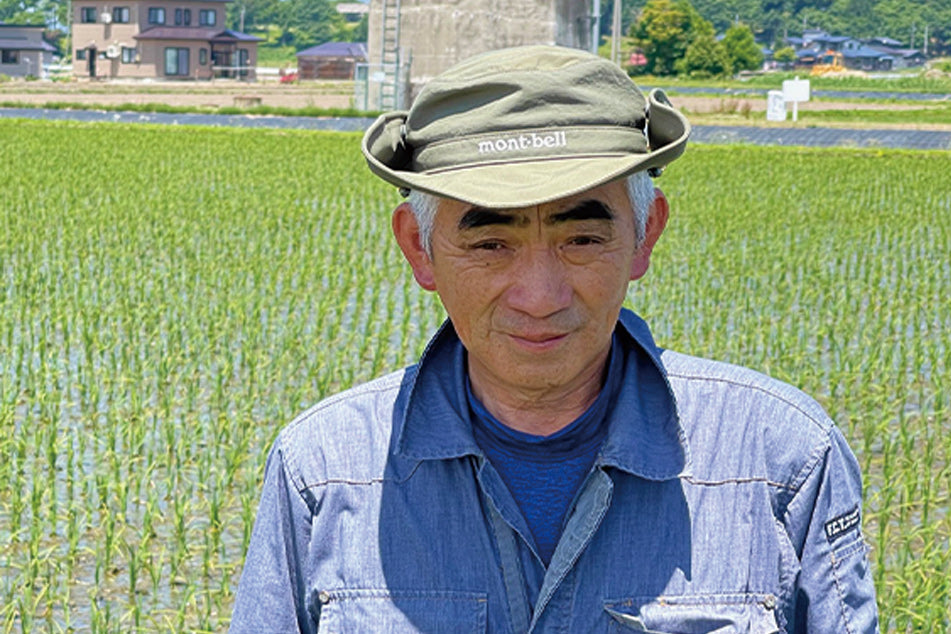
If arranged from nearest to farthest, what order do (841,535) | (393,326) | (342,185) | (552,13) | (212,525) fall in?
(841,535), (212,525), (393,326), (342,185), (552,13)

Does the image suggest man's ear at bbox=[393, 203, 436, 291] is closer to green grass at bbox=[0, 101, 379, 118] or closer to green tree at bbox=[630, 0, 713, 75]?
green grass at bbox=[0, 101, 379, 118]

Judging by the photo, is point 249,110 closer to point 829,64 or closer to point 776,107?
point 776,107

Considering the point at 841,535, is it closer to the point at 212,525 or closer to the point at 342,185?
the point at 212,525

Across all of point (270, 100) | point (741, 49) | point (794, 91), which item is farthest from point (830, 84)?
point (794, 91)

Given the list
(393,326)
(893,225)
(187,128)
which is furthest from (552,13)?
(393,326)

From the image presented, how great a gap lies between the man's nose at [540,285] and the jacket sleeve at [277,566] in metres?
0.30

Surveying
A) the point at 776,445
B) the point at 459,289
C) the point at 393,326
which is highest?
the point at 459,289

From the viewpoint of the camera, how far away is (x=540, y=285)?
1.57m

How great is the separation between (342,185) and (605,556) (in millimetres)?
14697

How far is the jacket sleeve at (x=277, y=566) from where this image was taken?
1583 millimetres

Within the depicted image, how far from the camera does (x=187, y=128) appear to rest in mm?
23719

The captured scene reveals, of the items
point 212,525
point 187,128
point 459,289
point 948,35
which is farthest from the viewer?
point 948,35

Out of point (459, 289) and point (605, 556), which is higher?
point (459, 289)

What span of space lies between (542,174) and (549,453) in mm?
300
